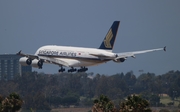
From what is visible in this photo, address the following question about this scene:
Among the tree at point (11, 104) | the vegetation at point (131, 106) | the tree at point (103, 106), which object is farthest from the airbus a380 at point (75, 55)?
the vegetation at point (131, 106)

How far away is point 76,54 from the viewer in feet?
Result: 472

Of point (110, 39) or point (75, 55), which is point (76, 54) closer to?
point (75, 55)

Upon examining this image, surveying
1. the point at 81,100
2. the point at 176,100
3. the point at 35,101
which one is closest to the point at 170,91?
the point at 176,100

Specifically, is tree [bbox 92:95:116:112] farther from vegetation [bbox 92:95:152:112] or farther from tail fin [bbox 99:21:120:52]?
tail fin [bbox 99:21:120:52]

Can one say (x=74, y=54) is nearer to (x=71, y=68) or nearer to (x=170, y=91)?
(x=71, y=68)

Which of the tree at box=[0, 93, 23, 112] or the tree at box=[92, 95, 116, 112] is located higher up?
the tree at box=[0, 93, 23, 112]

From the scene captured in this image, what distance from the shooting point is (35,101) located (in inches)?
6491

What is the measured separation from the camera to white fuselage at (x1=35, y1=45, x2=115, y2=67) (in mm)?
139000

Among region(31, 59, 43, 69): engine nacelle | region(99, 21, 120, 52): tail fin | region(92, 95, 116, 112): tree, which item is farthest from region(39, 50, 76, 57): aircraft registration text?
region(92, 95, 116, 112): tree

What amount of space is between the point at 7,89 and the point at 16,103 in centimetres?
9321

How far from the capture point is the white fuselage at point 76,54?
139 meters

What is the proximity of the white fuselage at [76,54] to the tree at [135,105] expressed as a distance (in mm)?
50615

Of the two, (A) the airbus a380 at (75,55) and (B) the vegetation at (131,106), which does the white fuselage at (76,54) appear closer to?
(A) the airbus a380 at (75,55)

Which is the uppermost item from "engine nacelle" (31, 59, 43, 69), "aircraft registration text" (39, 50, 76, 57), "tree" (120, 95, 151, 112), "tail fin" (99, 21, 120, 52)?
"tail fin" (99, 21, 120, 52)
